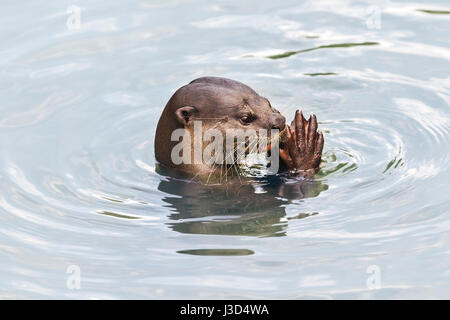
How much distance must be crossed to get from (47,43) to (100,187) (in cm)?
290

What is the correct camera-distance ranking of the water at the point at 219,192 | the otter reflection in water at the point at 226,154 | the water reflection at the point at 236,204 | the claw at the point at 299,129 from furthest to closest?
the claw at the point at 299,129 < the otter reflection in water at the point at 226,154 < the water reflection at the point at 236,204 < the water at the point at 219,192

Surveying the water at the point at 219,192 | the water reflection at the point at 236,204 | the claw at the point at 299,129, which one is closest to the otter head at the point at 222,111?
the claw at the point at 299,129

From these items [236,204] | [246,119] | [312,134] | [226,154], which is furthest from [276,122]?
[236,204]

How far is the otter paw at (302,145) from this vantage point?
7.77 metres

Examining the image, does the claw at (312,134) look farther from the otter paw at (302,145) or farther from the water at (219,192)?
the water at (219,192)

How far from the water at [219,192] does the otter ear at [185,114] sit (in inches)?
22.4

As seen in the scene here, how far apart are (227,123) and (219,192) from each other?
1.81 ft

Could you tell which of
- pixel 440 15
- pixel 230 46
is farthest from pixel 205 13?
pixel 440 15

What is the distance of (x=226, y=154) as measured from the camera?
305 inches

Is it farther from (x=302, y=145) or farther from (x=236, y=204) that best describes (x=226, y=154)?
(x=302, y=145)

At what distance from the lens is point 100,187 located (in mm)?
8023

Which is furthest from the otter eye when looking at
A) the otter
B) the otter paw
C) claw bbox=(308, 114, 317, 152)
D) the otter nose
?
claw bbox=(308, 114, 317, 152)
